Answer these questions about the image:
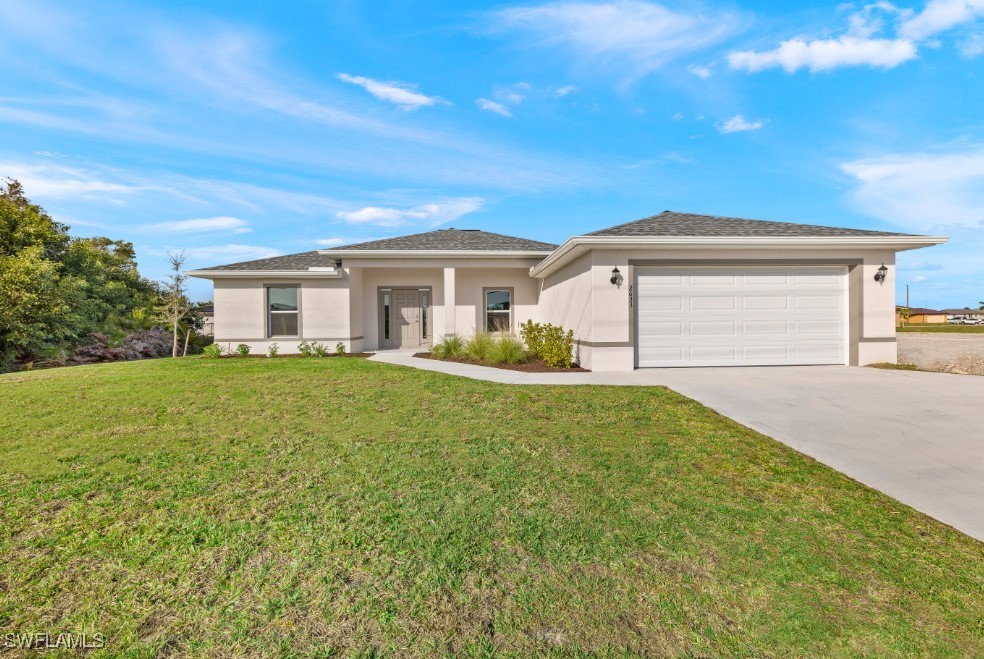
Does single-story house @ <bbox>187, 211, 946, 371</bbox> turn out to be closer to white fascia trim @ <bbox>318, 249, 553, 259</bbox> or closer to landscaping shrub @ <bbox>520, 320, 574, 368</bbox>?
landscaping shrub @ <bbox>520, 320, 574, 368</bbox>

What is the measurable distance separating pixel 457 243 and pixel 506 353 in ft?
18.0

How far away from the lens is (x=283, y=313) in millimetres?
15422

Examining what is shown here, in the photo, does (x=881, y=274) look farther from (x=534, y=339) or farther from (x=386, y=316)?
(x=386, y=316)

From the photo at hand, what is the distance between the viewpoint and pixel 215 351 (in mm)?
14680

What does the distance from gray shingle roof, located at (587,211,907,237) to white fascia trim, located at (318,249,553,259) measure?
13.6ft

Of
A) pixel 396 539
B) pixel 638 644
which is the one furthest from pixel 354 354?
pixel 638 644

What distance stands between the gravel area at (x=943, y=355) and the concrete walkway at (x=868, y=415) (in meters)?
1.60

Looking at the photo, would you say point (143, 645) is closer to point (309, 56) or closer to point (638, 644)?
point (638, 644)

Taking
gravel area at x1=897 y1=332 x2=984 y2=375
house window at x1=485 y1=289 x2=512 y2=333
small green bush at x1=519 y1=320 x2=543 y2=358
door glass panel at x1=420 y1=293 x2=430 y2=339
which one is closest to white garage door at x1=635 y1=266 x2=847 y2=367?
gravel area at x1=897 y1=332 x2=984 y2=375

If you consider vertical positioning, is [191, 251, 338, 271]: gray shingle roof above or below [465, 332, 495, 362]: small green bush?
above

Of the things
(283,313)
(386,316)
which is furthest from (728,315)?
(283,313)

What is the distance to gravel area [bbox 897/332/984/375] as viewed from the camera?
10555 mm

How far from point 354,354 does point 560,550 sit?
13.2 metres

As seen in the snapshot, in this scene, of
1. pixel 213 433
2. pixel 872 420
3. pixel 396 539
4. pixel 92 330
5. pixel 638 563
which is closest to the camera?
pixel 638 563
